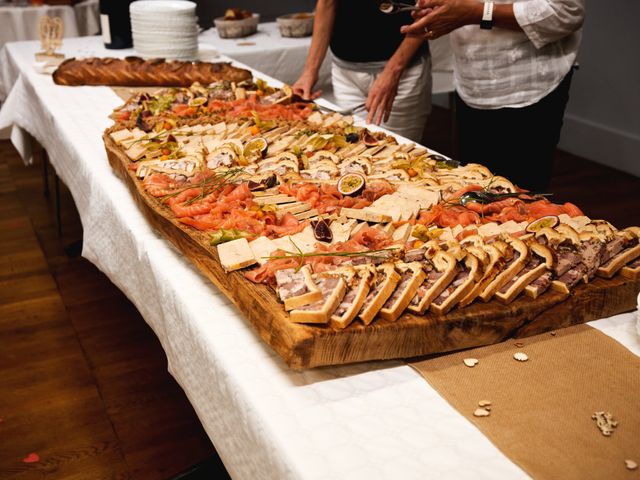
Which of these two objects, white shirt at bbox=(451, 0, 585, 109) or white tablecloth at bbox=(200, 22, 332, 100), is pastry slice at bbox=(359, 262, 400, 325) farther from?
white tablecloth at bbox=(200, 22, 332, 100)

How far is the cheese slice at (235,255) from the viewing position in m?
1.44

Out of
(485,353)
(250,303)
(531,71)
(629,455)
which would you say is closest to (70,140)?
(250,303)

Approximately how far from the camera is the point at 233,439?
1.31 metres

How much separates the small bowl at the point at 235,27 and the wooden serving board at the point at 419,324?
11.5ft

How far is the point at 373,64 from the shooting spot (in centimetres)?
327

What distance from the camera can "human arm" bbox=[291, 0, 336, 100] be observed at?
324cm

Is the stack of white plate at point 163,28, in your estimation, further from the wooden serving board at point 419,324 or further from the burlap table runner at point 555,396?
the burlap table runner at point 555,396

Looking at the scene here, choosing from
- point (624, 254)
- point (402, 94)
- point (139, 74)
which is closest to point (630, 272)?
point (624, 254)

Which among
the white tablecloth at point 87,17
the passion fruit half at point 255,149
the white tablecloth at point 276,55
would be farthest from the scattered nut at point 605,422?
the white tablecloth at point 87,17

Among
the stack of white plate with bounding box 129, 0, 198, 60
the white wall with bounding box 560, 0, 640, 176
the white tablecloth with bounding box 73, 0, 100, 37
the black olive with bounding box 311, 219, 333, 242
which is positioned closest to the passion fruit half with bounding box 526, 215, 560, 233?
the black olive with bounding box 311, 219, 333, 242

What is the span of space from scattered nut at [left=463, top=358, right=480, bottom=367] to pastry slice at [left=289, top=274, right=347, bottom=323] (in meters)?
0.27

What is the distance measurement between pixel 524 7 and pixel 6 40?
481 cm

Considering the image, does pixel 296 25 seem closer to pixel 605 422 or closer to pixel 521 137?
pixel 521 137

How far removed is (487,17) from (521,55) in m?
0.22
